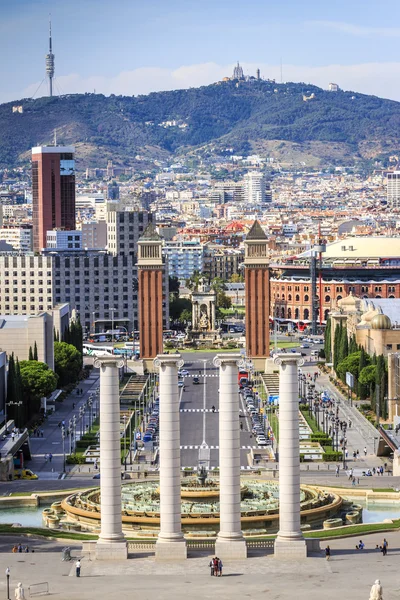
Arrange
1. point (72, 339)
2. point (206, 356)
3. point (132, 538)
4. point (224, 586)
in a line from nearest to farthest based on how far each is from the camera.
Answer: point (224, 586) < point (132, 538) < point (72, 339) < point (206, 356)

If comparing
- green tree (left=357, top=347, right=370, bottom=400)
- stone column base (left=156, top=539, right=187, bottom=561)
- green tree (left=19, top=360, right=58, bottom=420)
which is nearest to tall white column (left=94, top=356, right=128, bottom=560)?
stone column base (left=156, top=539, right=187, bottom=561)

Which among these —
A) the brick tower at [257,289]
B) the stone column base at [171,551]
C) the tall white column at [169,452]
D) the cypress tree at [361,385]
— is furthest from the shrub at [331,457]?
the brick tower at [257,289]

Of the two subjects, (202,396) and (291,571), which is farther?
(202,396)

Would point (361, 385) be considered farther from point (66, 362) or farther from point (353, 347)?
point (66, 362)

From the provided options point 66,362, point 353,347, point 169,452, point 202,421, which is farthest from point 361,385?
point 169,452

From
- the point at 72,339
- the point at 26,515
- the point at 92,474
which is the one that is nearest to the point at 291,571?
the point at 26,515

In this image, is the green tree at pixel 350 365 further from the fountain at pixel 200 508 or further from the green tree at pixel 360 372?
the fountain at pixel 200 508

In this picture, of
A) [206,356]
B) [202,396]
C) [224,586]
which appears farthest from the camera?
[206,356]

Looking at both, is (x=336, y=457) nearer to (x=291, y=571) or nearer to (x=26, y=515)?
(x=26, y=515)
